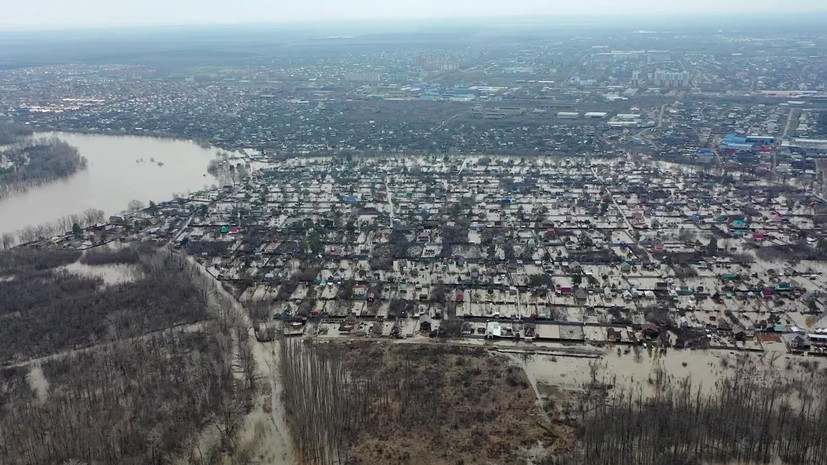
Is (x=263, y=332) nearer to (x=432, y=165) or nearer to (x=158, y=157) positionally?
(x=432, y=165)

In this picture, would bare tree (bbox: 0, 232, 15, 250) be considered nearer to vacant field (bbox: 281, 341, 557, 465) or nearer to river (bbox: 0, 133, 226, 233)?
river (bbox: 0, 133, 226, 233)

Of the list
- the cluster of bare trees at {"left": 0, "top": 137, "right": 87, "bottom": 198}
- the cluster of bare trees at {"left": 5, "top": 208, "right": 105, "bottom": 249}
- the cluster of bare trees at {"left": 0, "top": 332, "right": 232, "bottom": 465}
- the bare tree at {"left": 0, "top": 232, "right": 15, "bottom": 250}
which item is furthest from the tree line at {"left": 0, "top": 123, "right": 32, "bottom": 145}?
the cluster of bare trees at {"left": 0, "top": 332, "right": 232, "bottom": 465}

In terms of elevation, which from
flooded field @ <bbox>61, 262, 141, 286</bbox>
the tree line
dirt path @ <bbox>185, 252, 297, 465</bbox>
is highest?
the tree line

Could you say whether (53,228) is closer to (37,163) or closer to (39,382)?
(37,163)

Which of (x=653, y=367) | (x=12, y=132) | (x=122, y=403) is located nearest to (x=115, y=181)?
(x=12, y=132)

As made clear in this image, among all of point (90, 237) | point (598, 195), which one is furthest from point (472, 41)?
point (90, 237)
